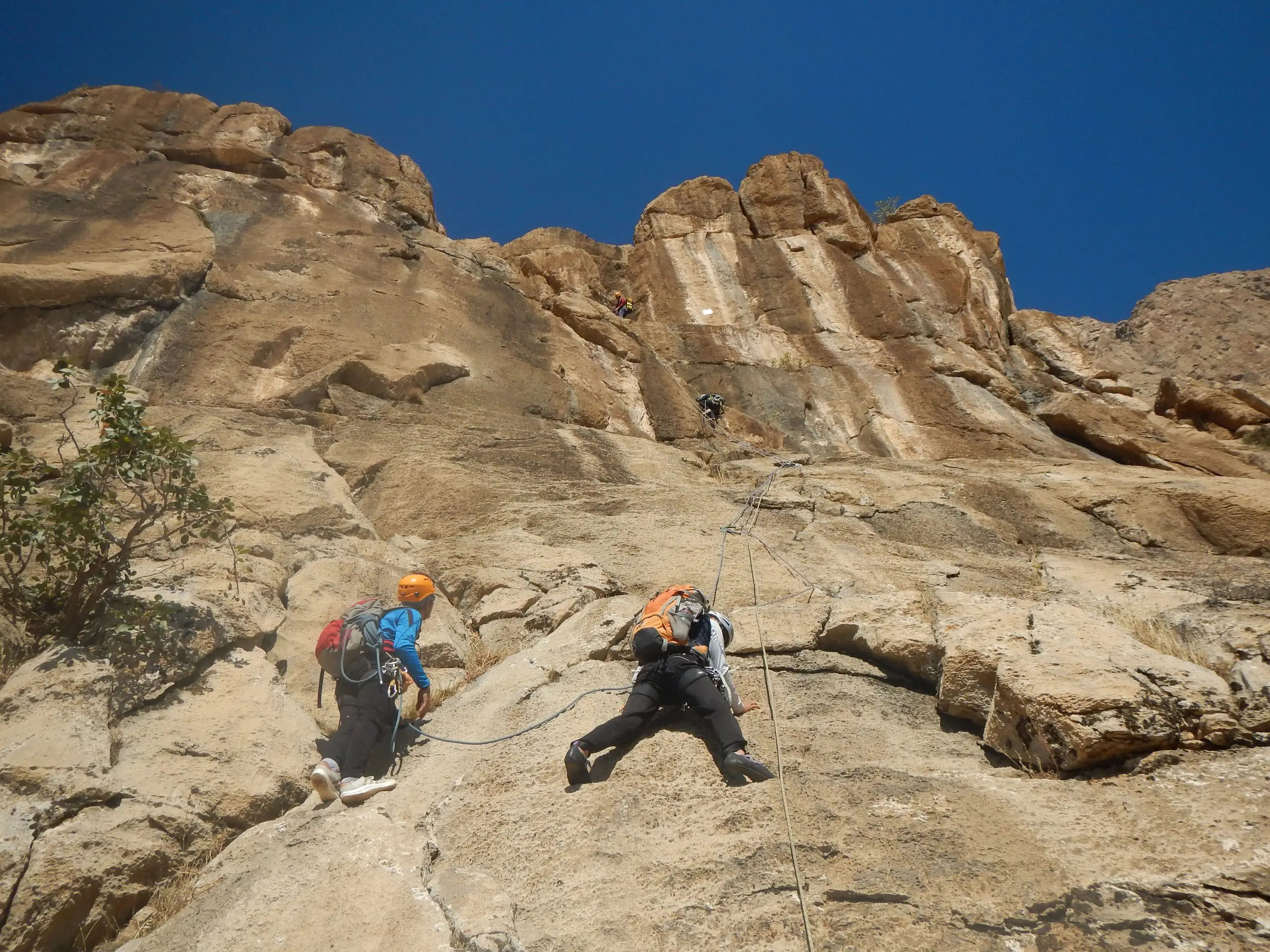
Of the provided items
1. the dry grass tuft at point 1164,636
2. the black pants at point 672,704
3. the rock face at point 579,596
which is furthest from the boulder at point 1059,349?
the black pants at point 672,704

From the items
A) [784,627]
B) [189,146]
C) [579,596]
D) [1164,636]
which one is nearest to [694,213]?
[189,146]

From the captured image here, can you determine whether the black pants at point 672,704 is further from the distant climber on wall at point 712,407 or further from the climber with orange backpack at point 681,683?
the distant climber on wall at point 712,407

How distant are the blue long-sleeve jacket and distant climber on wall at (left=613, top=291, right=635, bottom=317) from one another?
20221 mm

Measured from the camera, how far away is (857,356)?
73.8 ft

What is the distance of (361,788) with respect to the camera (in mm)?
5781

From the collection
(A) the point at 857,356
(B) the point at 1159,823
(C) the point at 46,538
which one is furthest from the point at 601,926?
(A) the point at 857,356

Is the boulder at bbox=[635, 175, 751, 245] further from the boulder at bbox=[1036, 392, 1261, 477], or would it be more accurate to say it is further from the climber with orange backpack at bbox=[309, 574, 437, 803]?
the climber with orange backpack at bbox=[309, 574, 437, 803]

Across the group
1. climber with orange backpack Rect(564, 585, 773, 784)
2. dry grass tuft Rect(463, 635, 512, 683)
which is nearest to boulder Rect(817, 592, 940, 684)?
climber with orange backpack Rect(564, 585, 773, 784)

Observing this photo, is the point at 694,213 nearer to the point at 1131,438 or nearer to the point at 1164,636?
the point at 1131,438

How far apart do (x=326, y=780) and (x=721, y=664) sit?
114 inches

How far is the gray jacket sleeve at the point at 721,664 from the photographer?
6.34m

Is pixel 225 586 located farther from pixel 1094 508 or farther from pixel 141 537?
pixel 1094 508

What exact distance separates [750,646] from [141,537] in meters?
6.23

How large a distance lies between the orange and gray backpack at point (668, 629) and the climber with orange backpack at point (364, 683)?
5.79 feet
